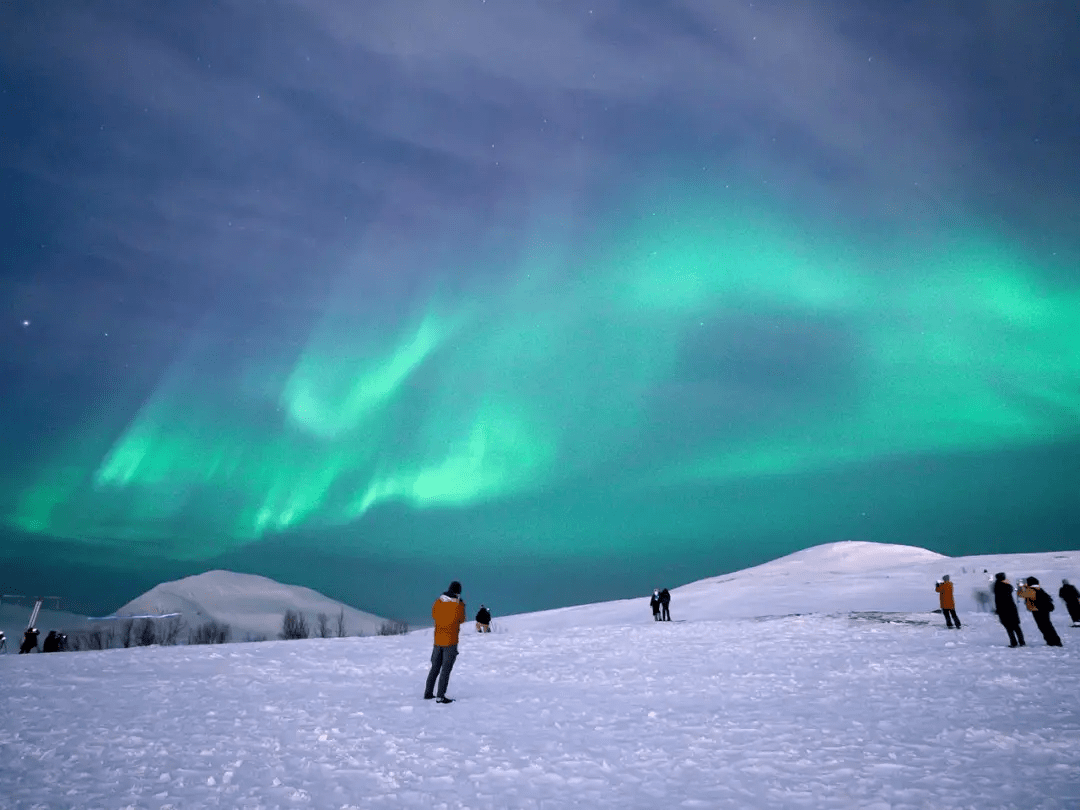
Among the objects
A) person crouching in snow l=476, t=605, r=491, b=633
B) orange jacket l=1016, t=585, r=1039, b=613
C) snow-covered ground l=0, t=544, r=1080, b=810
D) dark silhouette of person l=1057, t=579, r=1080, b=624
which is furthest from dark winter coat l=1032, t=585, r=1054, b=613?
person crouching in snow l=476, t=605, r=491, b=633

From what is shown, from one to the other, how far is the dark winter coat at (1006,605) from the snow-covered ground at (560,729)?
2.65ft

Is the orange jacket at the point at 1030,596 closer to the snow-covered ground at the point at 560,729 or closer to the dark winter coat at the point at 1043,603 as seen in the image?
the dark winter coat at the point at 1043,603

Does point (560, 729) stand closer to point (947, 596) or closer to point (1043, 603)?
point (1043, 603)

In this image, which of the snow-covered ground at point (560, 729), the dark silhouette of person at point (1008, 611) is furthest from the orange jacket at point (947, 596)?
the dark silhouette of person at point (1008, 611)

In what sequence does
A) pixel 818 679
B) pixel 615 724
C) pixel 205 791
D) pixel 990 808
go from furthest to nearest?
pixel 818 679
pixel 615 724
pixel 205 791
pixel 990 808

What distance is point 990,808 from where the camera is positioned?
6.56 metres

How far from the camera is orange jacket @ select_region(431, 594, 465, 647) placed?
1299 cm

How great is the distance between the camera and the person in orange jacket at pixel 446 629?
512 inches

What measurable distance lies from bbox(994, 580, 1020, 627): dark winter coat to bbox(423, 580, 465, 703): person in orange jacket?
15441 mm

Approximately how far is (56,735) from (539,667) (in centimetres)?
1152

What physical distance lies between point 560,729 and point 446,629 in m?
3.24

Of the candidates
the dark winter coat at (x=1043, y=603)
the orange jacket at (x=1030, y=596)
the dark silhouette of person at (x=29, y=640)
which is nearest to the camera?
the dark winter coat at (x=1043, y=603)

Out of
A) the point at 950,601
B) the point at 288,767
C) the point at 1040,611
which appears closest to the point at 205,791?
the point at 288,767

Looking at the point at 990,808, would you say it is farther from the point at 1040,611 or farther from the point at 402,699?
the point at 1040,611
